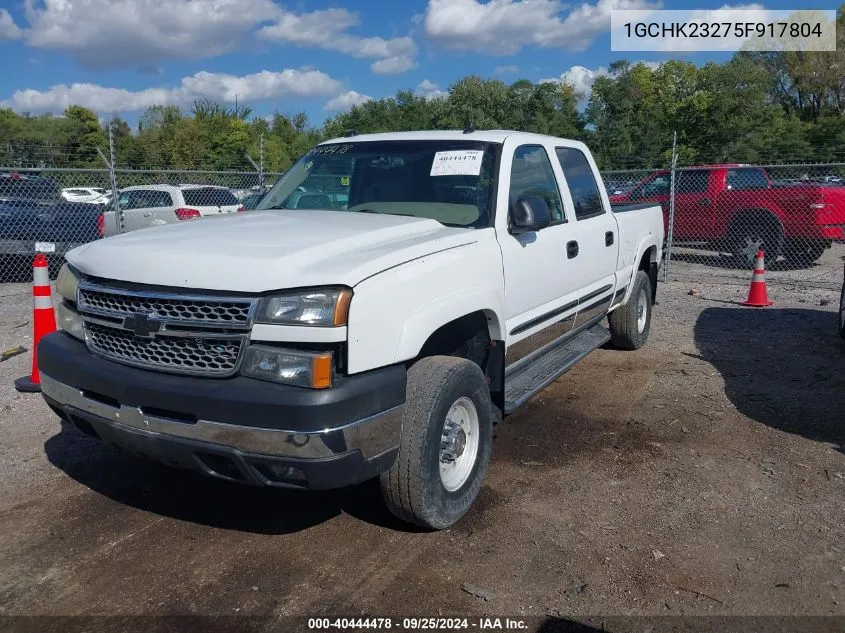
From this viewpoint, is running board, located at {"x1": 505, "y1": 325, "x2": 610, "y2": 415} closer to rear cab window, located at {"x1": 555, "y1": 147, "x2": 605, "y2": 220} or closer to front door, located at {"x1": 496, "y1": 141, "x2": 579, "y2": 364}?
front door, located at {"x1": 496, "y1": 141, "x2": 579, "y2": 364}

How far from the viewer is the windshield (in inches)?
171

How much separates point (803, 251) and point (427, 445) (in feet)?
39.1

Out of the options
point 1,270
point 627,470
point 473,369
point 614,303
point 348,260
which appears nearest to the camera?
point 348,260

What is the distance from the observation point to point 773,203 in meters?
12.9

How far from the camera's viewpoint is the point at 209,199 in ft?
44.8

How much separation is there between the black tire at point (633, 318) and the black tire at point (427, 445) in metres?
3.63

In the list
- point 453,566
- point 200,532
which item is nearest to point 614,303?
point 453,566

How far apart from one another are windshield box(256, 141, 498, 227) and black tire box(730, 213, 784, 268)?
33.2ft

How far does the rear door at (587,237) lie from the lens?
5188mm

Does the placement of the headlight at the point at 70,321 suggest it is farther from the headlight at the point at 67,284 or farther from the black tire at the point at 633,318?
the black tire at the point at 633,318

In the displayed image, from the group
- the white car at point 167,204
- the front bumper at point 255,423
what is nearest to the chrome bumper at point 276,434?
the front bumper at point 255,423

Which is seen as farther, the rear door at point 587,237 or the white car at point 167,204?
the white car at point 167,204

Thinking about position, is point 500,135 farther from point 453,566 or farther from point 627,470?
point 453,566

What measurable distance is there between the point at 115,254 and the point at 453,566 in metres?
2.10
